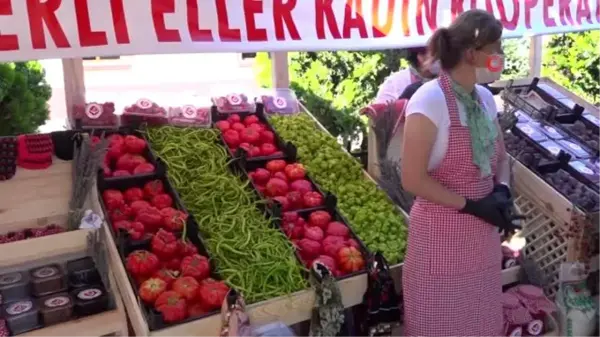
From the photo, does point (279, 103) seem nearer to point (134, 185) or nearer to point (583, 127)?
A: point (134, 185)

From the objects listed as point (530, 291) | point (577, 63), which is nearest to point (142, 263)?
point (530, 291)

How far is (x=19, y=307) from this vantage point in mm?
2201

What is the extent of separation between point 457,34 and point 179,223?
4.23 feet

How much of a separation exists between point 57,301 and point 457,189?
1446 millimetres

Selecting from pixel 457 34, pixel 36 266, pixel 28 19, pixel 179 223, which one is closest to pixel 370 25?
pixel 457 34

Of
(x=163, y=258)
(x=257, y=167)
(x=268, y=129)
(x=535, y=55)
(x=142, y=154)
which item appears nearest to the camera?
(x=163, y=258)

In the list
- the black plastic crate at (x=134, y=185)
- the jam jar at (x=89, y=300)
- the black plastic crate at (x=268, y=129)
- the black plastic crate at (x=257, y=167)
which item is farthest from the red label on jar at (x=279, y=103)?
the jam jar at (x=89, y=300)

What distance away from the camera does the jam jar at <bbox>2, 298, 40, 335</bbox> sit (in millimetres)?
2147

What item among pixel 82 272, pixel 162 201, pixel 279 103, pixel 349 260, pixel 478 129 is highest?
pixel 478 129

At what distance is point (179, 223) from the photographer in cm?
264

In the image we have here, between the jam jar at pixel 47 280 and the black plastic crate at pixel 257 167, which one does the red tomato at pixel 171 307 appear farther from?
the black plastic crate at pixel 257 167

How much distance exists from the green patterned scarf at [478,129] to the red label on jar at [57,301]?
1496mm

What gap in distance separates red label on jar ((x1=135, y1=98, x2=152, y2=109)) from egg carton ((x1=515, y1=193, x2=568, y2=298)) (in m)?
1.92

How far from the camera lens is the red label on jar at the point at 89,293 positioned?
226 cm
